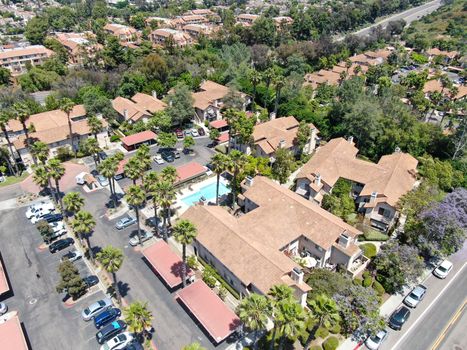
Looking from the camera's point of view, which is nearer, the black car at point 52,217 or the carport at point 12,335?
the carport at point 12,335

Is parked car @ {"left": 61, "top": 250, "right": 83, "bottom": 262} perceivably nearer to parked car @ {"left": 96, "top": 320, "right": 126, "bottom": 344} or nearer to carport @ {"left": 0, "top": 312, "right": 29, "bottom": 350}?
carport @ {"left": 0, "top": 312, "right": 29, "bottom": 350}

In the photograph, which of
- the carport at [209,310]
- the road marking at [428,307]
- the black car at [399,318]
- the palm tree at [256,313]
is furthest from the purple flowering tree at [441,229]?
the palm tree at [256,313]

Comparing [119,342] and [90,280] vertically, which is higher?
[119,342]

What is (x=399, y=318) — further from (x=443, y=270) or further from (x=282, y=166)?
(x=282, y=166)

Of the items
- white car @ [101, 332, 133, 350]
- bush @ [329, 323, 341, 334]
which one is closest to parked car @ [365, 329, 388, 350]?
bush @ [329, 323, 341, 334]

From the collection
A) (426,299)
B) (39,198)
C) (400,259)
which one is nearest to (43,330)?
(39,198)

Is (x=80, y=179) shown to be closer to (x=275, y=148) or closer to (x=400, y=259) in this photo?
(x=275, y=148)

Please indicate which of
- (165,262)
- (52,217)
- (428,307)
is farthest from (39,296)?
(428,307)

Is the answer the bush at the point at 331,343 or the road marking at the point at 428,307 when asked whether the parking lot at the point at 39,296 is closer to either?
the bush at the point at 331,343
